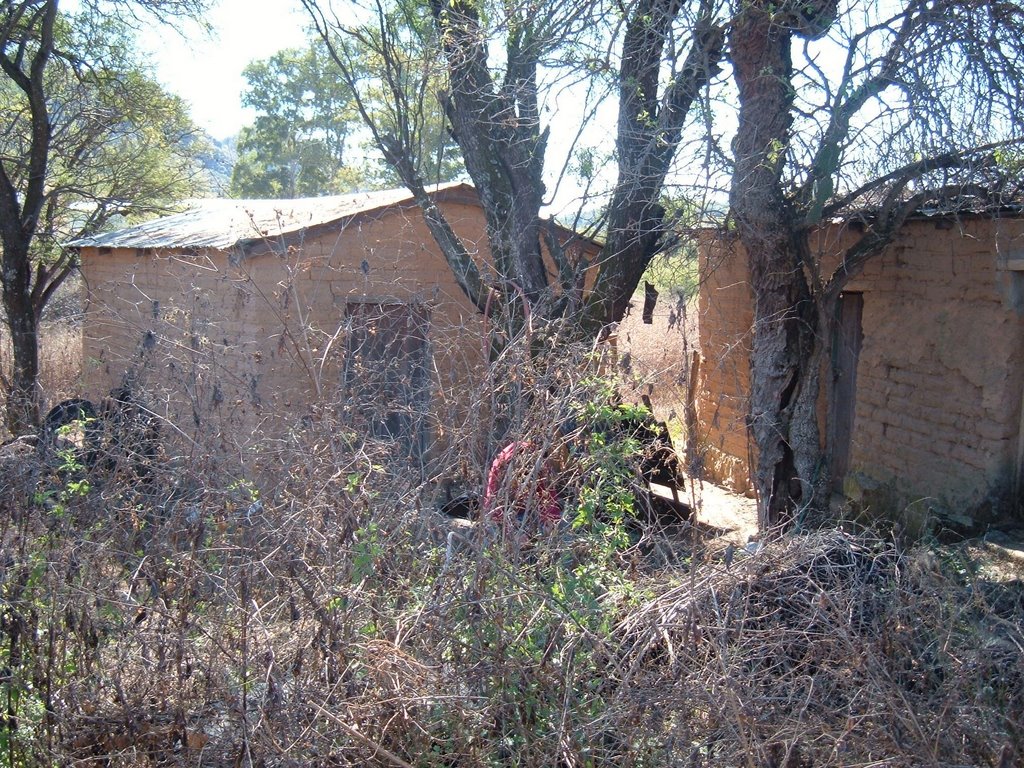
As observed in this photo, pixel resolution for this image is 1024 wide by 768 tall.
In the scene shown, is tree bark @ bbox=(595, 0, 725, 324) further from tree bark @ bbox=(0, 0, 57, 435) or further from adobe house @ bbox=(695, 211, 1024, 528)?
tree bark @ bbox=(0, 0, 57, 435)

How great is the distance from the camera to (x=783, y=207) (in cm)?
639

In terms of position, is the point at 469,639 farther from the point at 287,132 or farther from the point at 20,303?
the point at 287,132

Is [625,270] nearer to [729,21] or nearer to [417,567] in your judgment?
[729,21]

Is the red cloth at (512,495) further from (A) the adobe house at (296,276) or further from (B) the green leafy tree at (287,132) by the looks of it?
(B) the green leafy tree at (287,132)

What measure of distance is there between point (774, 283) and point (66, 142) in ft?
30.9

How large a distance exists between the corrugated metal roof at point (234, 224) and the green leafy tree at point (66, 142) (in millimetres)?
881

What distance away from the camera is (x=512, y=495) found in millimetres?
4105

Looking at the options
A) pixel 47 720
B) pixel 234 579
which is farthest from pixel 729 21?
pixel 47 720

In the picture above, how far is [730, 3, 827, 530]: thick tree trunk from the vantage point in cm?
630

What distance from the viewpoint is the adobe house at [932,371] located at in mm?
6242

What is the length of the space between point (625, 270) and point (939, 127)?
2.93m

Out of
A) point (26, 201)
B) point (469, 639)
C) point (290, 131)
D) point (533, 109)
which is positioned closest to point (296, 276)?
point (533, 109)

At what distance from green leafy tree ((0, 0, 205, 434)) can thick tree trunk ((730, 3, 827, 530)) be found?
7466 mm

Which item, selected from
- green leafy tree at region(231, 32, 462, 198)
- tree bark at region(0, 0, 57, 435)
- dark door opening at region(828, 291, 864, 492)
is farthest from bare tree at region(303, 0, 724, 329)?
green leafy tree at region(231, 32, 462, 198)
